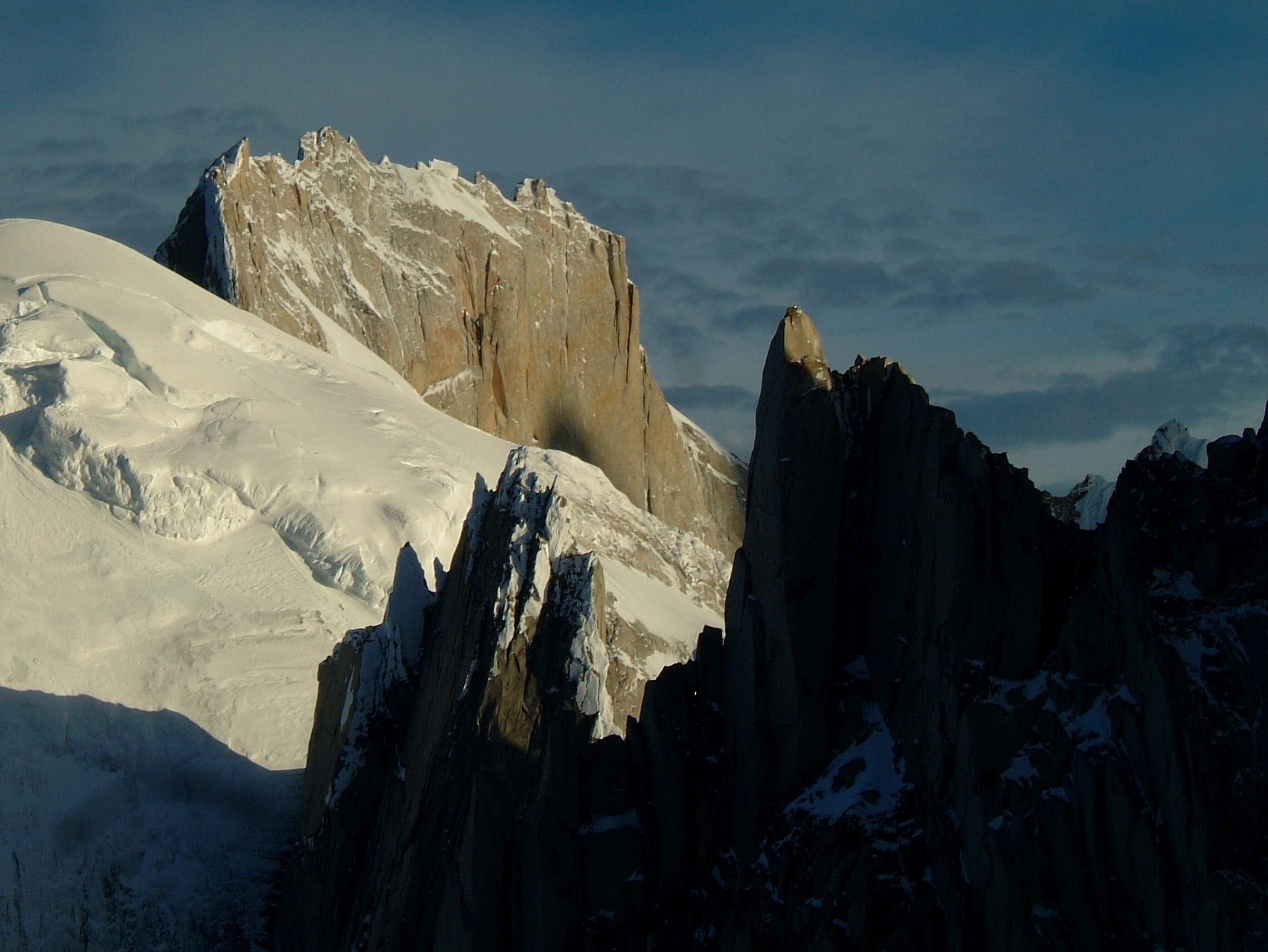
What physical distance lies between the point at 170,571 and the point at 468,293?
128ft

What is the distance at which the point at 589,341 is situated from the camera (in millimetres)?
86625

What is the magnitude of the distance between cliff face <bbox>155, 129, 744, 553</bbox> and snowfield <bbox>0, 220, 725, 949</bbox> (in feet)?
47.0

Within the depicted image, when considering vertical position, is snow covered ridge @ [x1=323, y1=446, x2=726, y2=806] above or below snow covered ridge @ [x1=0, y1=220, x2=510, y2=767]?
below

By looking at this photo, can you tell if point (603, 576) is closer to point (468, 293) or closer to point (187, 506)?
point (187, 506)

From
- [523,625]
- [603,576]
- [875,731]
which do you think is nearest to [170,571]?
[603,576]

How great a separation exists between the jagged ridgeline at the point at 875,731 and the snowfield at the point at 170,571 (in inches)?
303

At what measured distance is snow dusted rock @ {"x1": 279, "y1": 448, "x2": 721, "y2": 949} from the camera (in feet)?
82.5

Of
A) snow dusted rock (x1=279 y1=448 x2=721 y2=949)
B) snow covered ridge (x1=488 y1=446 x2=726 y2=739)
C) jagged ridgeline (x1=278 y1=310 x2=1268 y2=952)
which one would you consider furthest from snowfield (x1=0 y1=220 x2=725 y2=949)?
jagged ridgeline (x1=278 y1=310 x2=1268 y2=952)

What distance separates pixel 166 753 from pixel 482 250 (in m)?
46.1

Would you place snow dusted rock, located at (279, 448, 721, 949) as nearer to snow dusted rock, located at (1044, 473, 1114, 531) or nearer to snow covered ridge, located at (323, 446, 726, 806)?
snow covered ridge, located at (323, 446, 726, 806)

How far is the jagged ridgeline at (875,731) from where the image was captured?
20.2 metres

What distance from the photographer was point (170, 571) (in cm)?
4394

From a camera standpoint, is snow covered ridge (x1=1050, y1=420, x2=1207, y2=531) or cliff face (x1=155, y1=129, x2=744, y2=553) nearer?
snow covered ridge (x1=1050, y1=420, x2=1207, y2=531)

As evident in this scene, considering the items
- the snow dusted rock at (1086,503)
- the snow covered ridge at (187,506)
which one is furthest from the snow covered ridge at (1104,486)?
the snow covered ridge at (187,506)
